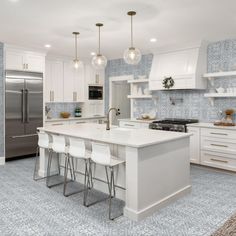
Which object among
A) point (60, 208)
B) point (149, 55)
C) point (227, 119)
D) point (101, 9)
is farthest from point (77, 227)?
point (149, 55)

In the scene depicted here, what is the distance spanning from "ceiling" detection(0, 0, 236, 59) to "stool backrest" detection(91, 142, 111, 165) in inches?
72.9

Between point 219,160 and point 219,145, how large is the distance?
295 millimetres

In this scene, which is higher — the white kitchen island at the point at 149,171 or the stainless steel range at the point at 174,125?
the stainless steel range at the point at 174,125

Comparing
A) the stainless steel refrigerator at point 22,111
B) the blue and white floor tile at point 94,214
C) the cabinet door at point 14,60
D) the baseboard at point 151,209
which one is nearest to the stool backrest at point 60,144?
the blue and white floor tile at point 94,214

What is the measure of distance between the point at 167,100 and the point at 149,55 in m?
1.34

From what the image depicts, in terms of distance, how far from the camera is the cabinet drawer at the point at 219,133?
477 cm

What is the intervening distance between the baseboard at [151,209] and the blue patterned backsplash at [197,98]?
254 centimetres

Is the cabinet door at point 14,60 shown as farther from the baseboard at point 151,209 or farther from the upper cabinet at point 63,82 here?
the baseboard at point 151,209

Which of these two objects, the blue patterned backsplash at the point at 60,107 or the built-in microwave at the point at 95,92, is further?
the built-in microwave at the point at 95,92

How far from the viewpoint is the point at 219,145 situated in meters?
4.93

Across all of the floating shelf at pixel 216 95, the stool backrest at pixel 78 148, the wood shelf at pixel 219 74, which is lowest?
the stool backrest at pixel 78 148

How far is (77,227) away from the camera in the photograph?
281 centimetres

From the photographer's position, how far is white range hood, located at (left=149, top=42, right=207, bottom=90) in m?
5.44

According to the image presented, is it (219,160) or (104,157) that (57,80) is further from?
(219,160)
